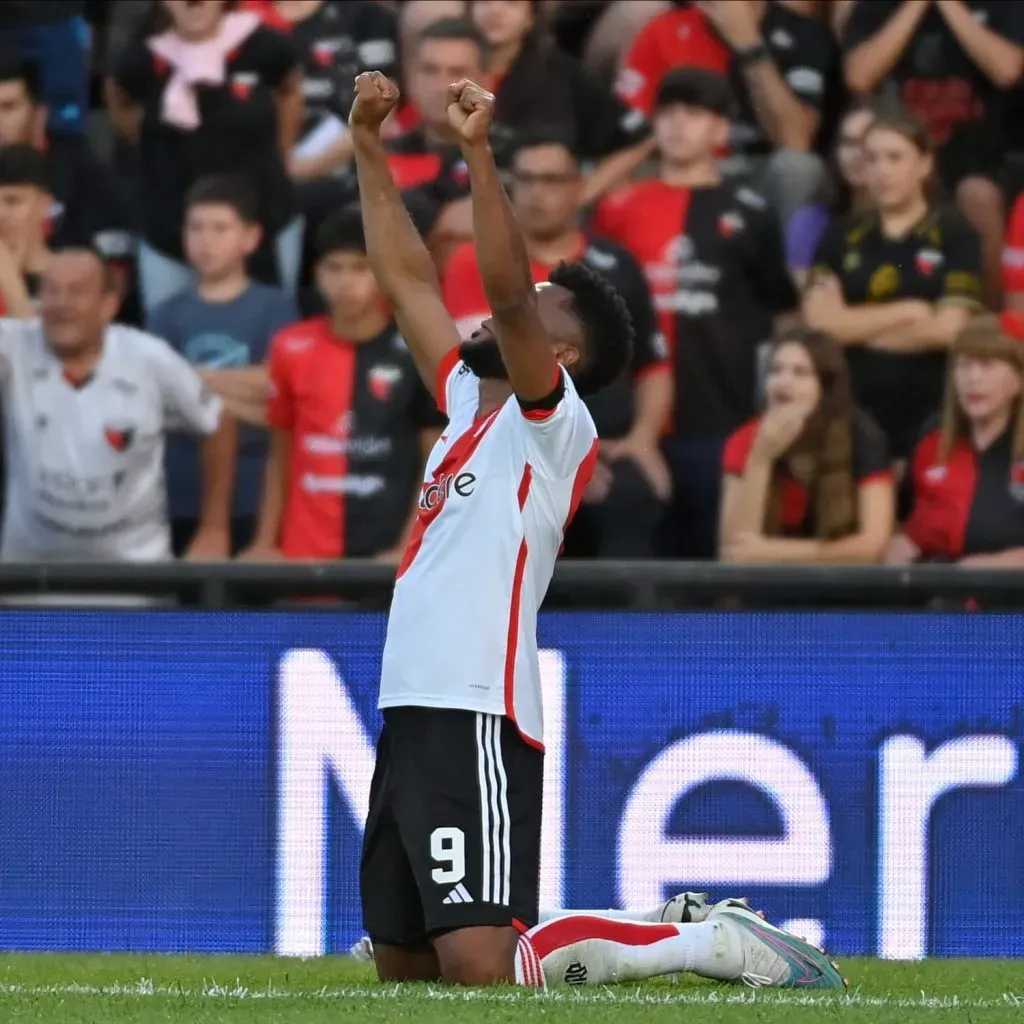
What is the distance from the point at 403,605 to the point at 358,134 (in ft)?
3.69

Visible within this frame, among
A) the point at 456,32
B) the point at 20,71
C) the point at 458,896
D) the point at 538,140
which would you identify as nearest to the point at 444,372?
the point at 458,896

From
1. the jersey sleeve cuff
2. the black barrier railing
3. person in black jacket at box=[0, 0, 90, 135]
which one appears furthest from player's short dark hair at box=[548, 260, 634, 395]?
person in black jacket at box=[0, 0, 90, 135]

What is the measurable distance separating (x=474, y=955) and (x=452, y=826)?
10.9 inches

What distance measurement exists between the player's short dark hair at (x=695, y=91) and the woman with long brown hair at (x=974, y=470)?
1402 millimetres

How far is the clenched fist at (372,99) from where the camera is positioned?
4.82m

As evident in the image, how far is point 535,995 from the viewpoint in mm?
4473

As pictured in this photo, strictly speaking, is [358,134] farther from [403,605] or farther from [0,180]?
[0,180]

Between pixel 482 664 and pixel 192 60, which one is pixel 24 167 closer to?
pixel 192 60

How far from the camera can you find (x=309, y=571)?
20.7ft

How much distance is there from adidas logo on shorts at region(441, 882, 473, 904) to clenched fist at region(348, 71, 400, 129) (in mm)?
1751

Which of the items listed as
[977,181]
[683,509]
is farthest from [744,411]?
[977,181]

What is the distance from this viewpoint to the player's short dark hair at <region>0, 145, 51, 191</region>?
8.27 meters

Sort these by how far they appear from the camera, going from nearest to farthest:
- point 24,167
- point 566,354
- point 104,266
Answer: point 566,354 → point 104,266 → point 24,167

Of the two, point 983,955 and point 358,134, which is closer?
point 358,134
